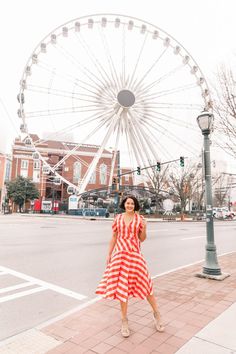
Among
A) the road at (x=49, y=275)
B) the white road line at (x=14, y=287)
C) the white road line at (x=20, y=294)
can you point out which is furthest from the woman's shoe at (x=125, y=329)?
the white road line at (x=14, y=287)

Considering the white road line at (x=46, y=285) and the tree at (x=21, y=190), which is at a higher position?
the tree at (x=21, y=190)

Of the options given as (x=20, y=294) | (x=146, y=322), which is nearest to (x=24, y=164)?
(x=20, y=294)

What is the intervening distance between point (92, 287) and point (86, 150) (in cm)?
6129

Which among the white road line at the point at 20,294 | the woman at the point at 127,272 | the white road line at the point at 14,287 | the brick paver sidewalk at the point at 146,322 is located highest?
the woman at the point at 127,272

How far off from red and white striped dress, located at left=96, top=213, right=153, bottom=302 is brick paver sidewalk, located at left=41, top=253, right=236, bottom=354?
0.45 meters

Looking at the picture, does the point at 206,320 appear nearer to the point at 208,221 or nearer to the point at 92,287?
the point at 92,287

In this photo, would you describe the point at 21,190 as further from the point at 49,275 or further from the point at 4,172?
the point at 49,275

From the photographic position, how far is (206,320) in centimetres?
382

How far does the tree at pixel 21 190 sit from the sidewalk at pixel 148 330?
56616 mm

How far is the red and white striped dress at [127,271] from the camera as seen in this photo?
3461 mm

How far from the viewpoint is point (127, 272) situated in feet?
11.4

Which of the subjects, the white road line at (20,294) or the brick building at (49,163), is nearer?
the white road line at (20,294)

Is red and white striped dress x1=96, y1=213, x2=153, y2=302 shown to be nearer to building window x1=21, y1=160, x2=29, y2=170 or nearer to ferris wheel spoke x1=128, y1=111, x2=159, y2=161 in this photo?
ferris wheel spoke x1=128, y1=111, x2=159, y2=161

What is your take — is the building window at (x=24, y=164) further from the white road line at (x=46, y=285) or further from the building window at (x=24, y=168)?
the white road line at (x=46, y=285)
